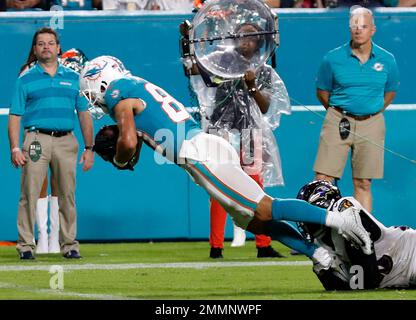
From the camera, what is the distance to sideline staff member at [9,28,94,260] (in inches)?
522

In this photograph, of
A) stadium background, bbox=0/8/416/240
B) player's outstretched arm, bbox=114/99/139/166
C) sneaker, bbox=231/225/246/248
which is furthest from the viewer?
stadium background, bbox=0/8/416/240

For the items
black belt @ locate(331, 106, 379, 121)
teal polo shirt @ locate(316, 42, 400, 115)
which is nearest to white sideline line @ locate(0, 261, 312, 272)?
black belt @ locate(331, 106, 379, 121)

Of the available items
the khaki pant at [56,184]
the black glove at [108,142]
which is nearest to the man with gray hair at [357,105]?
the khaki pant at [56,184]

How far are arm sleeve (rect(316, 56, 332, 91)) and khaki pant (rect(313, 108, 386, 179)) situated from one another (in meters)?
0.22

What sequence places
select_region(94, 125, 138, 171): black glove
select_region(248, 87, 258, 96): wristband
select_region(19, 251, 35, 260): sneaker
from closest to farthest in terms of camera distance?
select_region(94, 125, 138, 171): black glove, select_region(248, 87, 258, 96): wristband, select_region(19, 251, 35, 260): sneaker

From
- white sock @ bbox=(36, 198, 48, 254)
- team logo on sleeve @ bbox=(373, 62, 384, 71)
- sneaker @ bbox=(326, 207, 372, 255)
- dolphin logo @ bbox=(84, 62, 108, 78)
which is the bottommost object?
white sock @ bbox=(36, 198, 48, 254)

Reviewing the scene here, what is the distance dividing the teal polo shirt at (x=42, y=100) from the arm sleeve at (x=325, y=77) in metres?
2.34

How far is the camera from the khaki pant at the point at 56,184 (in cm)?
1327

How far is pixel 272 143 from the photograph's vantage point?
44.4ft

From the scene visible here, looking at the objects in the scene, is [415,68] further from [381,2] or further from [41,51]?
[41,51]

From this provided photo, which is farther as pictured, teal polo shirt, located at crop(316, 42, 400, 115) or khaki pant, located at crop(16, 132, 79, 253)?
teal polo shirt, located at crop(316, 42, 400, 115)

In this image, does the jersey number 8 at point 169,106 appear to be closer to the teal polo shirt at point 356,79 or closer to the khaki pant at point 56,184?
the khaki pant at point 56,184

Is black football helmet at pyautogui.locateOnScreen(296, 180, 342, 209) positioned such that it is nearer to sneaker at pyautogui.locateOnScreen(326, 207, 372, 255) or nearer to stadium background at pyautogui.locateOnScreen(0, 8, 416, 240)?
sneaker at pyautogui.locateOnScreen(326, 207, 372, 255)
